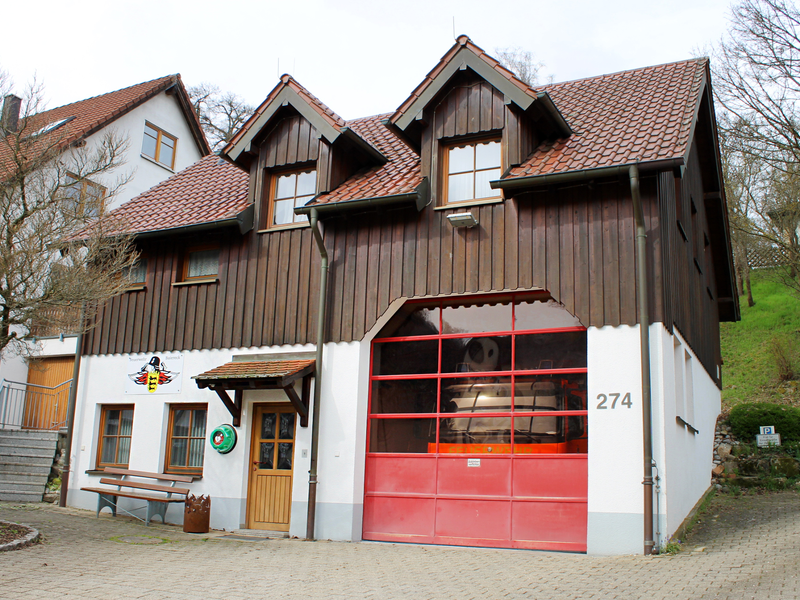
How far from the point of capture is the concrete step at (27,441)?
15930mm

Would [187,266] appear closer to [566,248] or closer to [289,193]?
[289,193]

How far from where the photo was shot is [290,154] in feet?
45.2

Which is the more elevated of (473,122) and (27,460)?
(473,122)

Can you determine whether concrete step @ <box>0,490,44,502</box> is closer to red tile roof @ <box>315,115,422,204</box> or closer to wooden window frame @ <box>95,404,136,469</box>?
wooden window frame @ <box>95,404,136,469</box>

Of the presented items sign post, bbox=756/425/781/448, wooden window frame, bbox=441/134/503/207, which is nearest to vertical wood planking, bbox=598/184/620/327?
wooden window frame, bbox=441/134/503/207

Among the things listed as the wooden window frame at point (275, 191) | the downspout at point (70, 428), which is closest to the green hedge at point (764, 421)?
the wooden window frame at point (275, 191)

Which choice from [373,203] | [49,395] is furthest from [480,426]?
[49,395]

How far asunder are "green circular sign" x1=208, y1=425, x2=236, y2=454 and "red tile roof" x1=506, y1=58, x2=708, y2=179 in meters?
6.43

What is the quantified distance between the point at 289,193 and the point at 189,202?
276 centimetres

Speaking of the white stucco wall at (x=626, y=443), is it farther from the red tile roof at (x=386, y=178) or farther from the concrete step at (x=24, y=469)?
the concrete step at (x=24, y=469)

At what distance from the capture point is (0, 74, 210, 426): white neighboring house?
65.9ft

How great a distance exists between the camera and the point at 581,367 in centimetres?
1091

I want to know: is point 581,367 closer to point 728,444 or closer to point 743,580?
point 743,580

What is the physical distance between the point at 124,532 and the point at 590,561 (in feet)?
23.8
